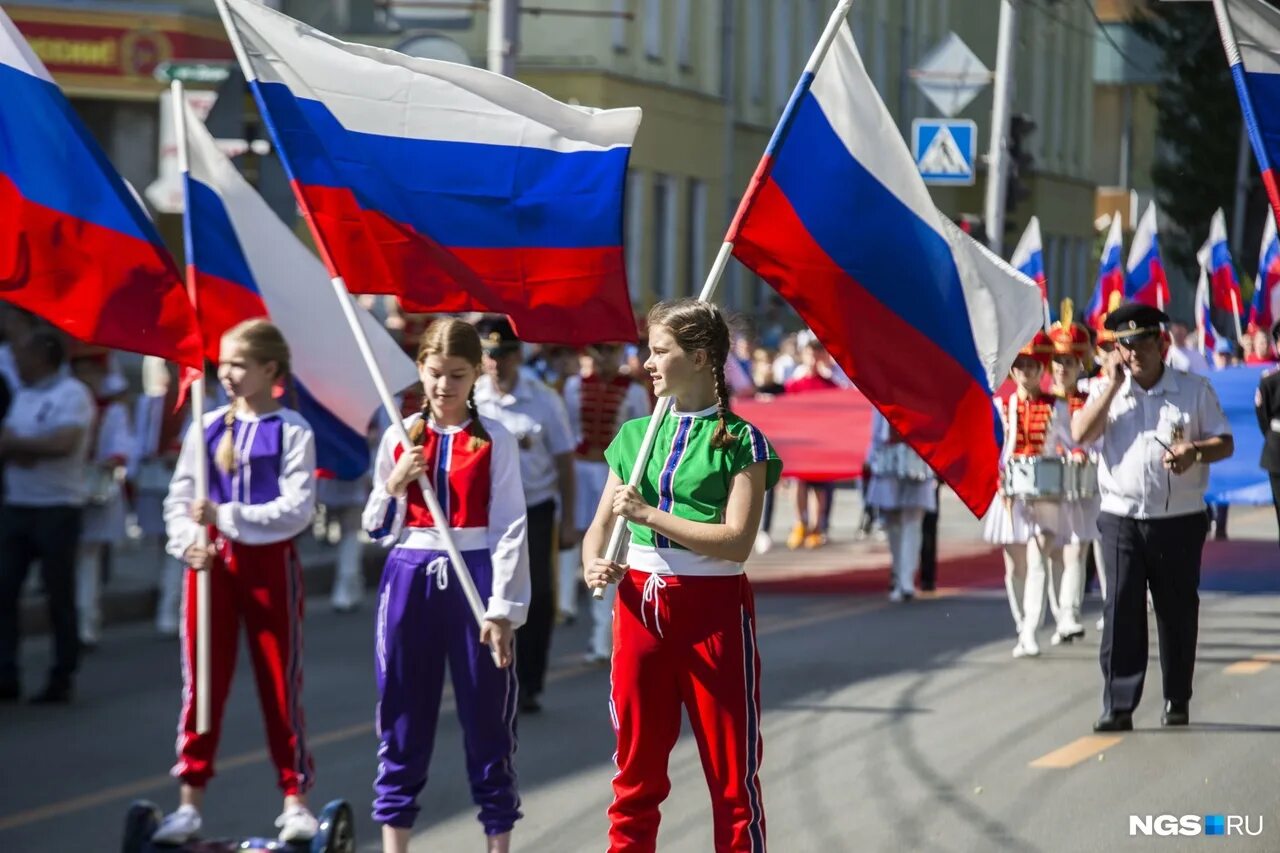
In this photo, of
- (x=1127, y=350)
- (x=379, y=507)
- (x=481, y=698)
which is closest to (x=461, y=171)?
(x=379, y=507)

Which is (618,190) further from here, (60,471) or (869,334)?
(60,471)

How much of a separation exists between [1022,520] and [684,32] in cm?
2888

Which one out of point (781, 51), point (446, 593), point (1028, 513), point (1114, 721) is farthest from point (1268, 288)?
point (781, 51)

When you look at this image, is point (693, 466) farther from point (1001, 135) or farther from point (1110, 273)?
point (1001, 135)

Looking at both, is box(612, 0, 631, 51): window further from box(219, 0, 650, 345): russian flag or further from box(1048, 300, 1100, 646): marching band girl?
box(219, 0, 650, 345): russian flag

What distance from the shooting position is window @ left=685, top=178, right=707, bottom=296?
4253 cm

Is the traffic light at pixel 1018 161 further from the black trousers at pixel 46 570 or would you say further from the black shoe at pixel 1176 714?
the black trousers at pixel 46 570

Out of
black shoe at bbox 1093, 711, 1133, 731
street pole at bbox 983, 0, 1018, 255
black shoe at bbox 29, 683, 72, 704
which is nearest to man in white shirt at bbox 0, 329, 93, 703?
A: black shoe at bbox 29, 683, 72, 704

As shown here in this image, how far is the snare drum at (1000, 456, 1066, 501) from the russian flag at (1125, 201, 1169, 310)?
5.15 meters

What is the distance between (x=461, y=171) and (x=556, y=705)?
4425 millimetres

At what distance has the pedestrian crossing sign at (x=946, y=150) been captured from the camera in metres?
22.7

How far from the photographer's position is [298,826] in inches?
293

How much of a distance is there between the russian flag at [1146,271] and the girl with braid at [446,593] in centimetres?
1211

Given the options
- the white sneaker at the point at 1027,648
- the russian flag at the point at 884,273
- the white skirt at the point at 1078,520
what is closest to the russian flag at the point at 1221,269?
the white skirt at the point at 1078,520
